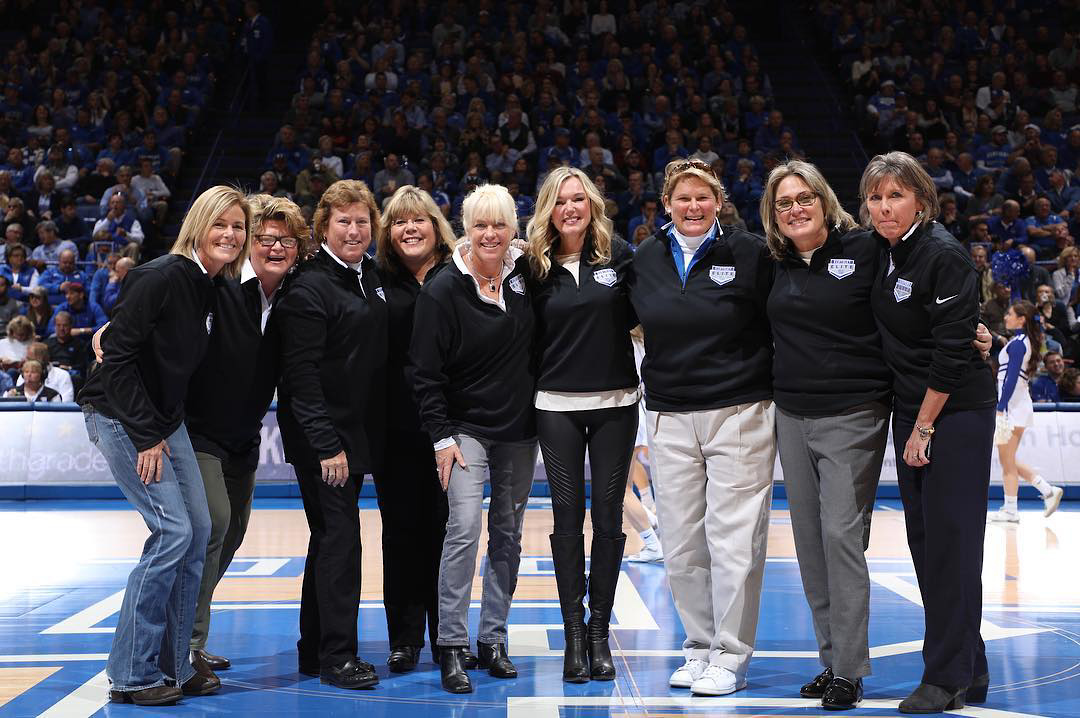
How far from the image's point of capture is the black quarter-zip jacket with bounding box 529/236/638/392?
456cm

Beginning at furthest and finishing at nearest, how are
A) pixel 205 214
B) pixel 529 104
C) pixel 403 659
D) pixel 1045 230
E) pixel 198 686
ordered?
1. pixel 529 104
2. pixel 1045 230
3. pixel 403 659
4. pixel 198 686
5. pixel 205 214

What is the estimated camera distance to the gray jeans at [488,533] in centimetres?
456

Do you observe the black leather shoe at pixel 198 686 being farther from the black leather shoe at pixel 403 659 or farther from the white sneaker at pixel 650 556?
the white sneaker at pixel 650 556

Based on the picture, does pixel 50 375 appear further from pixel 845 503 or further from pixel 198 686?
pixel 845 503

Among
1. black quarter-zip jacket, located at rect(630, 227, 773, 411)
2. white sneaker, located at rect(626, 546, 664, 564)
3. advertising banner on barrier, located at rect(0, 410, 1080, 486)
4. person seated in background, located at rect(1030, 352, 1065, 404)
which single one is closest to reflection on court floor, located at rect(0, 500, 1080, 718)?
white sneaker, located at rect(626, 546, 664, 564)

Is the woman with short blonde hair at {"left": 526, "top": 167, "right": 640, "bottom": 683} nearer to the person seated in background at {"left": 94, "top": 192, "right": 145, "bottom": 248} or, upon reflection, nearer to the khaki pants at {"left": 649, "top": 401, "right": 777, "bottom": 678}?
the khaki pants at {"left": 649, "top": 401, "right": 777, "bottom": 678}

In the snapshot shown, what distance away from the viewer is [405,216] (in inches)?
191

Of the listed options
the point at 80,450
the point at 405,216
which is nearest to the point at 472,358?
the point at 405,216

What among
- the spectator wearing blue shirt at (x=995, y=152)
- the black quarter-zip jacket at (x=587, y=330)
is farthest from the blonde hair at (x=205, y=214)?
the spectator wearing blue shirt at (x=995, y=152)

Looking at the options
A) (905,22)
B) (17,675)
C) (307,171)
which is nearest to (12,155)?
(307,171)

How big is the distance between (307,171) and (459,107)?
283 centimetres

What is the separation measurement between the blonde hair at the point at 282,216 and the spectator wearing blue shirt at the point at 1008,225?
37.4 ft

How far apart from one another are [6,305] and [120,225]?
1.81 m

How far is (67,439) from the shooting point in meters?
11.2
